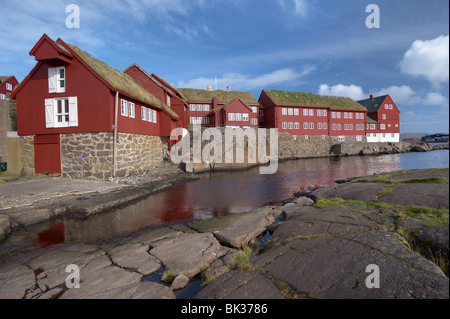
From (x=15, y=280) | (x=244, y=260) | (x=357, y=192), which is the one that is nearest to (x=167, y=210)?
(x=15, y=280)

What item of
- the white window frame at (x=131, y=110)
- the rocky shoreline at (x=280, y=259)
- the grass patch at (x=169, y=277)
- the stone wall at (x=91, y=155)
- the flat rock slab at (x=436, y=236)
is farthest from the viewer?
the white window frame at (x=131, y=110)

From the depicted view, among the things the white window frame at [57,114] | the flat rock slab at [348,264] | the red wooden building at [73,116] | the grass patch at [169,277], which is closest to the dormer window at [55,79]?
the red wooden building at [73,116]

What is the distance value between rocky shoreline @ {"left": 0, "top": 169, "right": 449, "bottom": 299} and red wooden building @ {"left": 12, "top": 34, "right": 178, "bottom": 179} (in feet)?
34.0

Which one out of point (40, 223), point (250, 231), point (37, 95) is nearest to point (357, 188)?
point (250, 231)

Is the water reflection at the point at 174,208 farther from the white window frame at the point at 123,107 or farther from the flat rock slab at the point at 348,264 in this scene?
the white window frame at the point at 123,107

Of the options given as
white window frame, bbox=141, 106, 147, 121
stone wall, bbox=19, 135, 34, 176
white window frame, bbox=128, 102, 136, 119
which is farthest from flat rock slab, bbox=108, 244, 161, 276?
white window frame, bbox=141, 106, 147, 121

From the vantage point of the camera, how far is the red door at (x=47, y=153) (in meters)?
16.4

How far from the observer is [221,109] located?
138ft

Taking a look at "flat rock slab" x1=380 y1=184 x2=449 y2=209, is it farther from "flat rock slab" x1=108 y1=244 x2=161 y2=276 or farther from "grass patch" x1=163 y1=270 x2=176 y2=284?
"flat rock slab" x1=108 y1=244 x2=161 y2=276

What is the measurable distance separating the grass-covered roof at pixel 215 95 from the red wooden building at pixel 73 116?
29.3 m

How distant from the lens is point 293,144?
155 feet

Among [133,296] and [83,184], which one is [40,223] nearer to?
[83,184]

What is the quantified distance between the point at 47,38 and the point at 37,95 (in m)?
4.24

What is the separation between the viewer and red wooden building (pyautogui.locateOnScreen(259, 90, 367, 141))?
47.3m
